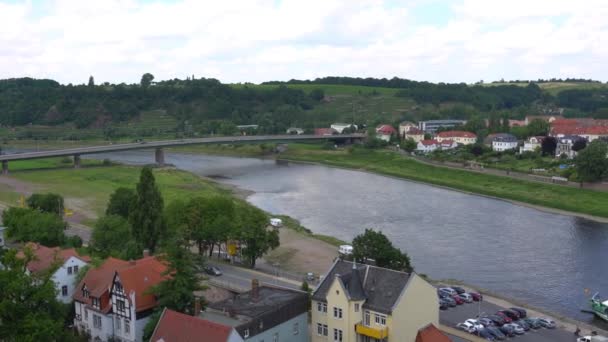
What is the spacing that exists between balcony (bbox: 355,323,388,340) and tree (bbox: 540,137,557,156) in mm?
66814

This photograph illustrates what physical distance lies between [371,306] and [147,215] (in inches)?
625

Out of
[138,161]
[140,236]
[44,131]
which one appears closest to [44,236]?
[140,236]

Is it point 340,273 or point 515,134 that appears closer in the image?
point 340,273

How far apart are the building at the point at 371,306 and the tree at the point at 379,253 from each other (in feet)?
23.7

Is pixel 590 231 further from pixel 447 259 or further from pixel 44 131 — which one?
pixel 44 131

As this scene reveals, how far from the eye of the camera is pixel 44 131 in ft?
495

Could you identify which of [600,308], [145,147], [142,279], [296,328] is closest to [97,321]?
[142,279]

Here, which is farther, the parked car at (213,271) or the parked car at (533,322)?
the parked car at (213,271)

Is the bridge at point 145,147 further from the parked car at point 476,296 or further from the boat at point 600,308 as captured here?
the boat at point 600,308

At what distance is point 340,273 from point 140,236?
14.1 metres

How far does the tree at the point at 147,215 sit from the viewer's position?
34.2m

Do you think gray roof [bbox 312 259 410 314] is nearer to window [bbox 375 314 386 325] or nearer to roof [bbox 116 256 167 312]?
window [bbox 375 314 386 325]

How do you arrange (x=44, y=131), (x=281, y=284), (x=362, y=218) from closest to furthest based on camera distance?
(x=281, y=284)
(x=362, y=218)
(x=44, y=131)

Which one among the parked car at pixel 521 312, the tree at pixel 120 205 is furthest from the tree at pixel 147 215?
the parked car at pixel 521 312
